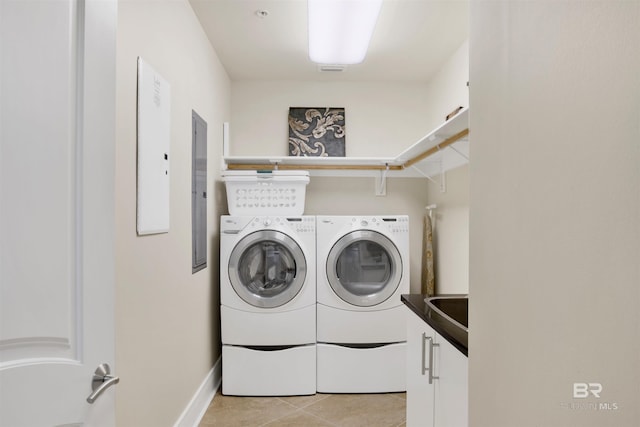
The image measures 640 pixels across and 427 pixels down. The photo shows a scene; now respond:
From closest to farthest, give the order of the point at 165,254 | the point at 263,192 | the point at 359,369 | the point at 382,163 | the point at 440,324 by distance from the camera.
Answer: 1. the point at 440,324
2. the point at 165,254
3. the point at 359,369
4. the point at 263,192
5. the point at 382,163

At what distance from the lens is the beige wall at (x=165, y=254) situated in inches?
58.3

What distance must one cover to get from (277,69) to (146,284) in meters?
2.24

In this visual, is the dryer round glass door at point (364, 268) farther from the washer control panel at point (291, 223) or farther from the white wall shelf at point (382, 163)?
the white wall shelf at point (382, 163)

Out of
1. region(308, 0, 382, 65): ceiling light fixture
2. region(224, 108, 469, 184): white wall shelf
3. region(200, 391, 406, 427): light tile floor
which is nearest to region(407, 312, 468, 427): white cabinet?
region(200, 391, 406, 427): light tile floor

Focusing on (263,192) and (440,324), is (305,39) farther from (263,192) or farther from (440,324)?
(440,324)

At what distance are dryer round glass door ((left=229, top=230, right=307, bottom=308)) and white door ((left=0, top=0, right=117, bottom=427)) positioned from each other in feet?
6.11

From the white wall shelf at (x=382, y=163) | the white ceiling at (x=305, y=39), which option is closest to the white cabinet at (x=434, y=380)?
the white wall shelf at (x=382, y=163)

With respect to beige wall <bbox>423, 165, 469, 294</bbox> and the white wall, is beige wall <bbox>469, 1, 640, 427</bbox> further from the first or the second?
the white wall

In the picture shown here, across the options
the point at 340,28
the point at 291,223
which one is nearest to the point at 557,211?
the point at 340,28

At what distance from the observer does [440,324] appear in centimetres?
133

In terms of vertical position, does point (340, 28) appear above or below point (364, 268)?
above

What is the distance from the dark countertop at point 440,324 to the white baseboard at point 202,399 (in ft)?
4.71

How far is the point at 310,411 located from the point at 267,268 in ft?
3.29

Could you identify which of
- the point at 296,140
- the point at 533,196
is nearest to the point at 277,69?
the point at 296,140
